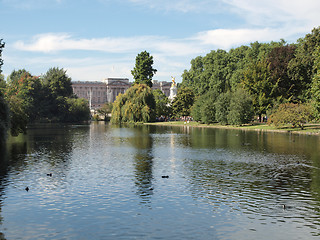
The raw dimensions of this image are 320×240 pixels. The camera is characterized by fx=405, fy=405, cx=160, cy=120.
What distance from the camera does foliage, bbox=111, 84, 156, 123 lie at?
118125mm

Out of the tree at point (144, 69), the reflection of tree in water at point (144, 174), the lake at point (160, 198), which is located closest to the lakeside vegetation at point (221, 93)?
the tree at point (144, 69)

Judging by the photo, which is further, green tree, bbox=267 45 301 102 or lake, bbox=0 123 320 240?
green tree, bbox=267 45 301 102

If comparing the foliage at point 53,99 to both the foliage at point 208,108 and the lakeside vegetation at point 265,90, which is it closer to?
the lakeside vegetation at point 265,90

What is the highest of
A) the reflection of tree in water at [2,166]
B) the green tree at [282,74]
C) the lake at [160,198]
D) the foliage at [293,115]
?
the green tree at [282,74]

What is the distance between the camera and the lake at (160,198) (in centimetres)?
1587

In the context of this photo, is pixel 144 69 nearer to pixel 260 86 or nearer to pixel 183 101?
pixel 183 101

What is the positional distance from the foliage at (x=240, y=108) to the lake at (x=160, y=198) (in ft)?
174

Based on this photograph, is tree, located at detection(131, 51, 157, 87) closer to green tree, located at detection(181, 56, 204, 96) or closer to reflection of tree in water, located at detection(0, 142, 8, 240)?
green tree, located at detection(181, 56, 204, 96)

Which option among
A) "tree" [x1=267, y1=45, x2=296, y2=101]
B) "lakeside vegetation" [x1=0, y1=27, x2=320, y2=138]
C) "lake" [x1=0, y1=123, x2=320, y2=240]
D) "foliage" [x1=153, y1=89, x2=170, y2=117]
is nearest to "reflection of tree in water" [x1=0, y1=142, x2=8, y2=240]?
"lake" [x1=0, y1=123, x2=320, y2=240]

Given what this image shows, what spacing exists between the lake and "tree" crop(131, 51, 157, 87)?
102704 millimetres

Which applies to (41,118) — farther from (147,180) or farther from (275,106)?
(147,180)

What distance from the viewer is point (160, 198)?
20.9 metres

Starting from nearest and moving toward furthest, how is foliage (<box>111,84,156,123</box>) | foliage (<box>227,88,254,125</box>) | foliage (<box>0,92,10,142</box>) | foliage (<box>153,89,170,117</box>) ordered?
1. foliage (<box>0,92,10,142</box>)
2. foliage (<box>227,88,254,125</box>)
3. foliage (<box>111,84,156,123</box>)
4. foliage (<box>153,89,170,117</box>)

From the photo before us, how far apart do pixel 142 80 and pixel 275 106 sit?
6258 cm
